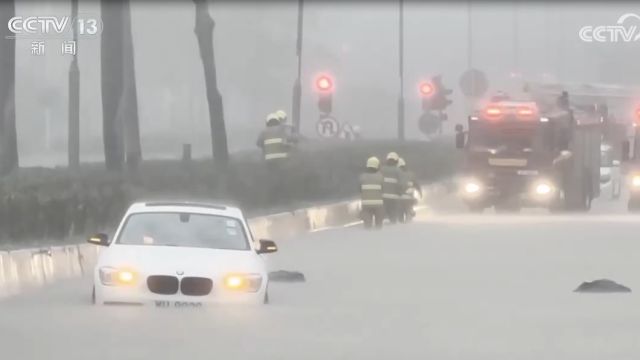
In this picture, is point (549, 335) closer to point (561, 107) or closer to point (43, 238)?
point (43, 238)

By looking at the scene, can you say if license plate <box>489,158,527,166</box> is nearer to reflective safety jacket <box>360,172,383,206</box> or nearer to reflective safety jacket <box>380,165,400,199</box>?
reflective safety jacket <box>380,165,400,199</box>

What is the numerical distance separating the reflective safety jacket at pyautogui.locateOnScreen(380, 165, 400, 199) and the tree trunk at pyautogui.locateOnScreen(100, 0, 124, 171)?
18.4 ft


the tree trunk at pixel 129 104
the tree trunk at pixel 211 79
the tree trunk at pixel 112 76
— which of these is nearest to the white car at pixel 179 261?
the tree trunk at pixel 112 76

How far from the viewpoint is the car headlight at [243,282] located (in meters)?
16.5

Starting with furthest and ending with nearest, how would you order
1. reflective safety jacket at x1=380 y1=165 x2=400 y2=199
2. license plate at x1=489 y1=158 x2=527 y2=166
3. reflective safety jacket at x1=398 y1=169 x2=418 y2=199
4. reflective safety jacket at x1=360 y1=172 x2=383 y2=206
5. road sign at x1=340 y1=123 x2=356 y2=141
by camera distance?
1. road sign at x1=340 y1=123 x2=356 y2=141
2. license plate at x1=489 y1=158 x2=527 y2=166
3. reflective safety jacket at x1=398 y1=169 x2=418 y2=199
4. reflective safety jacket at x1=380 y1=165 x2=400 y2=199
5. reflective safety jacket at x1=360 y1=172 x2=383 y2=206

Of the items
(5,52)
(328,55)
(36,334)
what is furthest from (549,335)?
(328,55)

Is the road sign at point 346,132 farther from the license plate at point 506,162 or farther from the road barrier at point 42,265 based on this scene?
the road barrier at point 42,265

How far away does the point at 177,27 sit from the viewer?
93750 millimetres

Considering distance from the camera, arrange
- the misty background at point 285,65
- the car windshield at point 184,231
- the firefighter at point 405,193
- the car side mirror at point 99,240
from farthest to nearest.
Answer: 1. the misty background at point 285,65
2. the firefighter at point 405,193
3. the car windshield at point 184,231
4. the car side mirror at point 99,240

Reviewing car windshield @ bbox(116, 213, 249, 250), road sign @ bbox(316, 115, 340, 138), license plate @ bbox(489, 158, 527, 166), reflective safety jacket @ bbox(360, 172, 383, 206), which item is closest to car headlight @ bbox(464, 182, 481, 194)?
license plate @ bbox(489, 158, 527, 166)

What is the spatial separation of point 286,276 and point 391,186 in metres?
13.9

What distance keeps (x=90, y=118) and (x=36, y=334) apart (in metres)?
81.6

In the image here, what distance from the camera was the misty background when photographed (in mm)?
86188

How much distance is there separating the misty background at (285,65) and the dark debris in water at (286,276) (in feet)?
154
